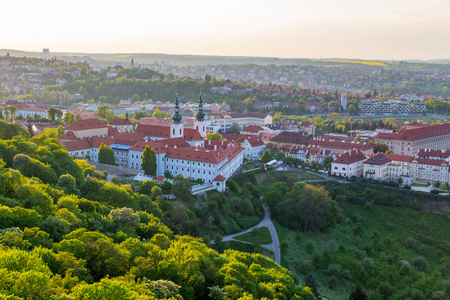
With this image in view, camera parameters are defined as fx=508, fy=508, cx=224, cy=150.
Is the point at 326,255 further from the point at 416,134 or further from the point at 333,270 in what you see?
the point at 416,134

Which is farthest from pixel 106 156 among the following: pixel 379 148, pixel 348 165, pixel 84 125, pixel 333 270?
Result: pixel 379 148

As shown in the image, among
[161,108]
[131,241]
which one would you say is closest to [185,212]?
[131,241]

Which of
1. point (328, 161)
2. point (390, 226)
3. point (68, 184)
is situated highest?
point (68, 184)

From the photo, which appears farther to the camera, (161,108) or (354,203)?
(161,108)

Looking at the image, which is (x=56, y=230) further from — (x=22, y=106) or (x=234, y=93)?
(x=234, y=93)

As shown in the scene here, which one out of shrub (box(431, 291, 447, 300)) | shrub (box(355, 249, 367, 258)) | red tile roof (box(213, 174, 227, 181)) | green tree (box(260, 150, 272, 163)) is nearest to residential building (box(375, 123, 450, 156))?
green tree (box(260, 150, 272, 163))

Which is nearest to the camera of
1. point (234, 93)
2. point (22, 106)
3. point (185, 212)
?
point (185, 212)
